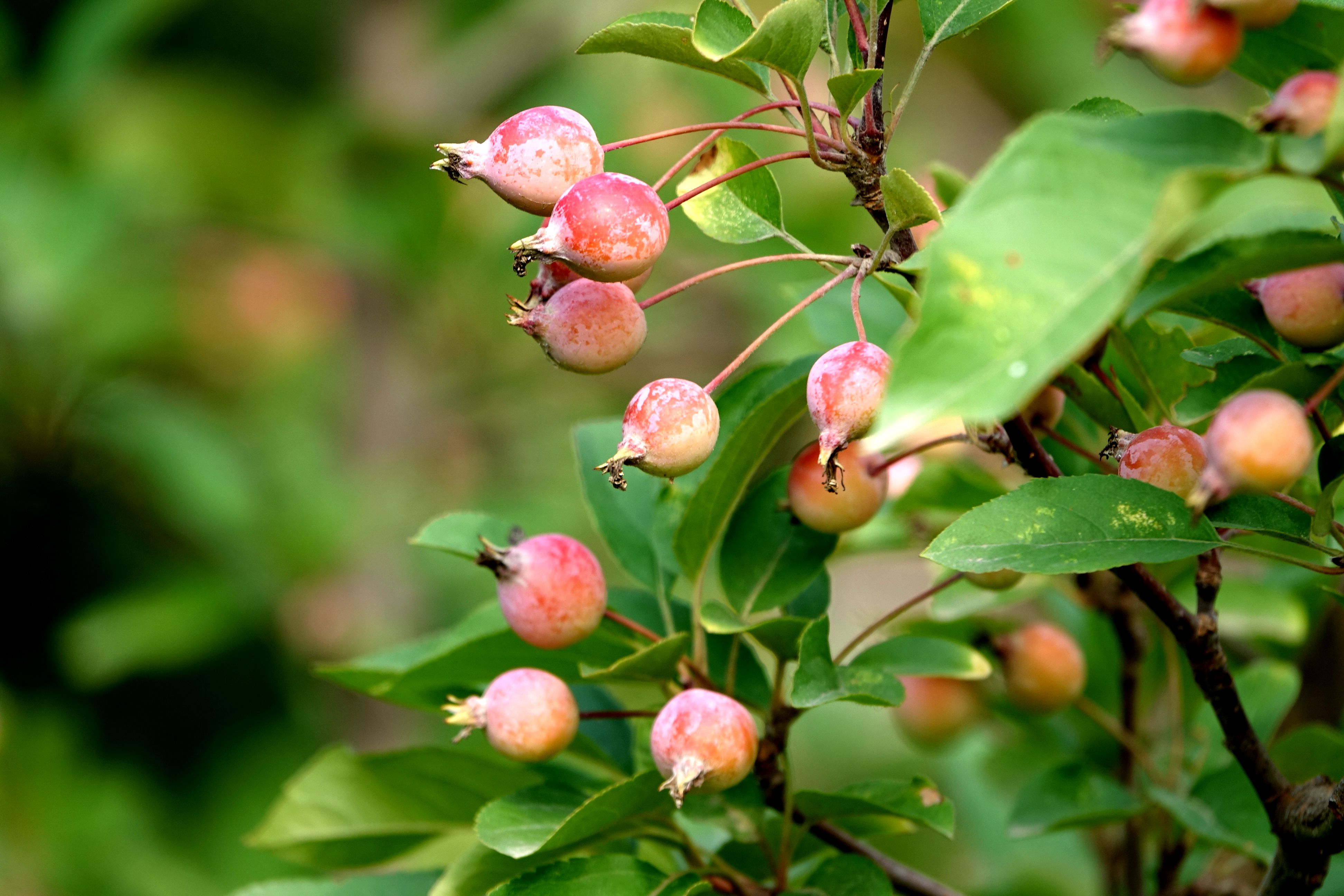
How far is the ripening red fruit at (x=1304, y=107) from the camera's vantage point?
0.40 metres

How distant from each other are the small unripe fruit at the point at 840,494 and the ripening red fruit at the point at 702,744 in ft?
0.36

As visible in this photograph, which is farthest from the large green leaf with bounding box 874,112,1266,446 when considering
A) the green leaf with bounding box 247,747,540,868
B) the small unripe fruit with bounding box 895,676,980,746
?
the small unripe fruit with bounding box 895,676,980,746

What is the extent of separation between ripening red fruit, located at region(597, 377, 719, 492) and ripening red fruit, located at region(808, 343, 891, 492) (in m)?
0.05

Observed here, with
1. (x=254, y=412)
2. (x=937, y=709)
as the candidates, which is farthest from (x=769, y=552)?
(x=254, y=412)

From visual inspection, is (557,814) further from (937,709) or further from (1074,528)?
(937,709)

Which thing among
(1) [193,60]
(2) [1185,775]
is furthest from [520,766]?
(1) [193,60]

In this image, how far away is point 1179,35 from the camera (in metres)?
0.40

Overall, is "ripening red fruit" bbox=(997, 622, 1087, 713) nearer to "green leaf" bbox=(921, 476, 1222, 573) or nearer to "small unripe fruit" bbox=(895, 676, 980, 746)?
"small unripe fruit" bbox=(895, 676, 980, 746)

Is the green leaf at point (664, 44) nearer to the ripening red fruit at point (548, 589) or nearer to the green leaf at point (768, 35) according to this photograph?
the green leaf at point (768, 35)

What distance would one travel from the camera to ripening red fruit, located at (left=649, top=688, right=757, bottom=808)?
555 millimetres

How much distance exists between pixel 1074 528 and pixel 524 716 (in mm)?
287

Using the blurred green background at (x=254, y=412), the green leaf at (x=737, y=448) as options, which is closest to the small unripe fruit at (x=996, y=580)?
the green leaf at (x=737, y=448)

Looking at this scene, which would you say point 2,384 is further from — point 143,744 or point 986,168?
point 986,168

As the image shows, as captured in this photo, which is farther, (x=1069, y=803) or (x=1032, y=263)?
(x=1069, y=803)
